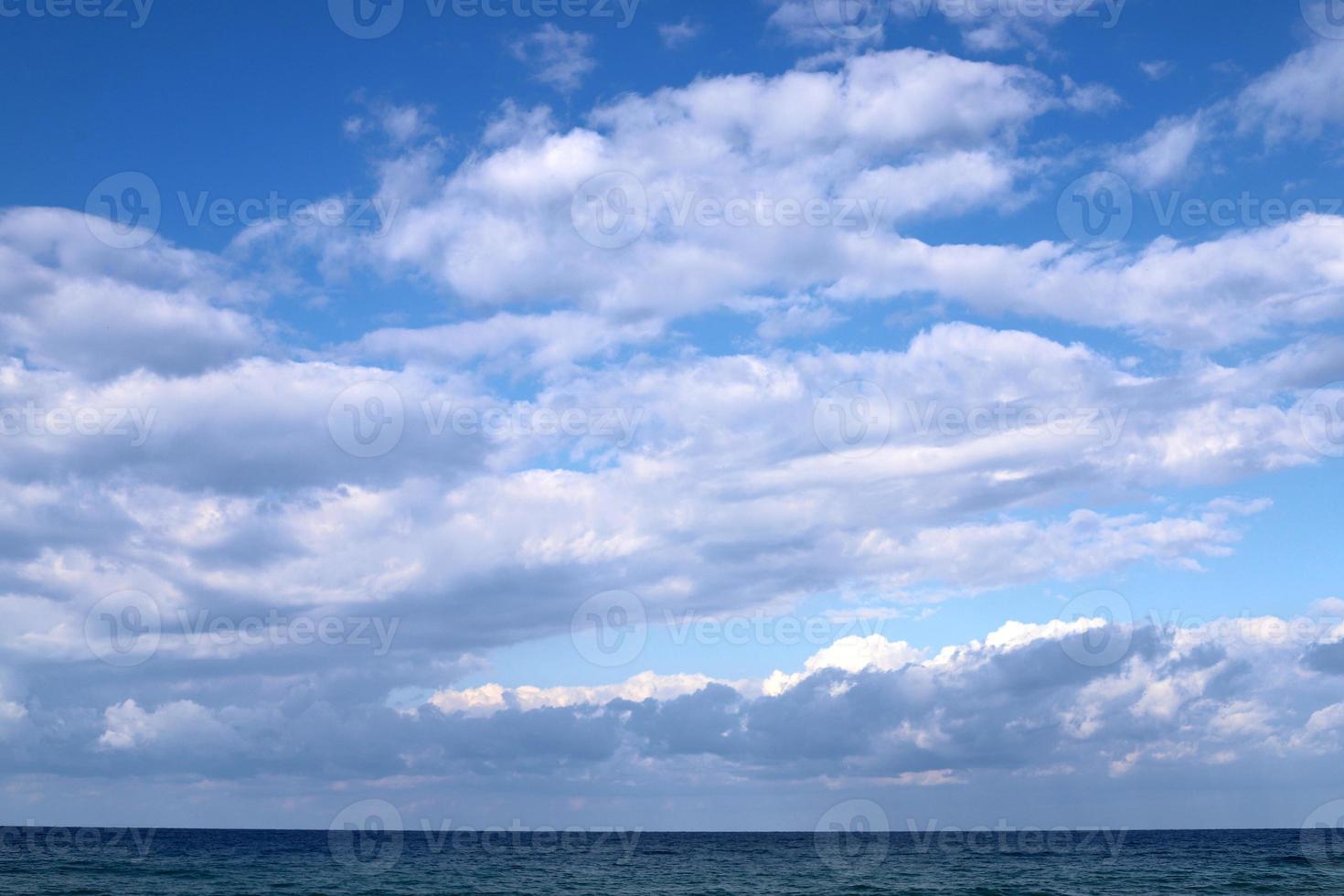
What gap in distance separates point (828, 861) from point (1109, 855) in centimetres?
3295

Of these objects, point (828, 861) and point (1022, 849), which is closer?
point (828, 861)

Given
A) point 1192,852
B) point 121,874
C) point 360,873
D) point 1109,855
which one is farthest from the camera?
point 1192,852

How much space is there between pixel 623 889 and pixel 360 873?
3208 centimetres

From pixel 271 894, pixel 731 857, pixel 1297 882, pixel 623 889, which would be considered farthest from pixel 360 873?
pixel 1297 882

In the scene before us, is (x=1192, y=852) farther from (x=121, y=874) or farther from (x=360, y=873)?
(x=121, y=874)

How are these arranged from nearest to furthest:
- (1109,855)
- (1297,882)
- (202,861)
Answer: (1297,882), (202,861), (1109,855)

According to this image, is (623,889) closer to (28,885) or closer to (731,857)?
(28,885)

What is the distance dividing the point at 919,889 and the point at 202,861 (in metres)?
76.1

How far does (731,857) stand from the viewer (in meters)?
119

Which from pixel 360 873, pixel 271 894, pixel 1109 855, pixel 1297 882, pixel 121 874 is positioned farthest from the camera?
pixel 1109 855

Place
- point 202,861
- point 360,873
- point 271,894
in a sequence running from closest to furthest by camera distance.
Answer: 1. point 271,894
2. point 360,873
3. point 202,861

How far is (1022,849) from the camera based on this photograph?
127 metres

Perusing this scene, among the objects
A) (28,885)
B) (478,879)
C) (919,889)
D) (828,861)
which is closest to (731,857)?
(828,861)

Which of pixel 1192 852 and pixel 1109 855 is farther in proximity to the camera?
pixel 1192 852
